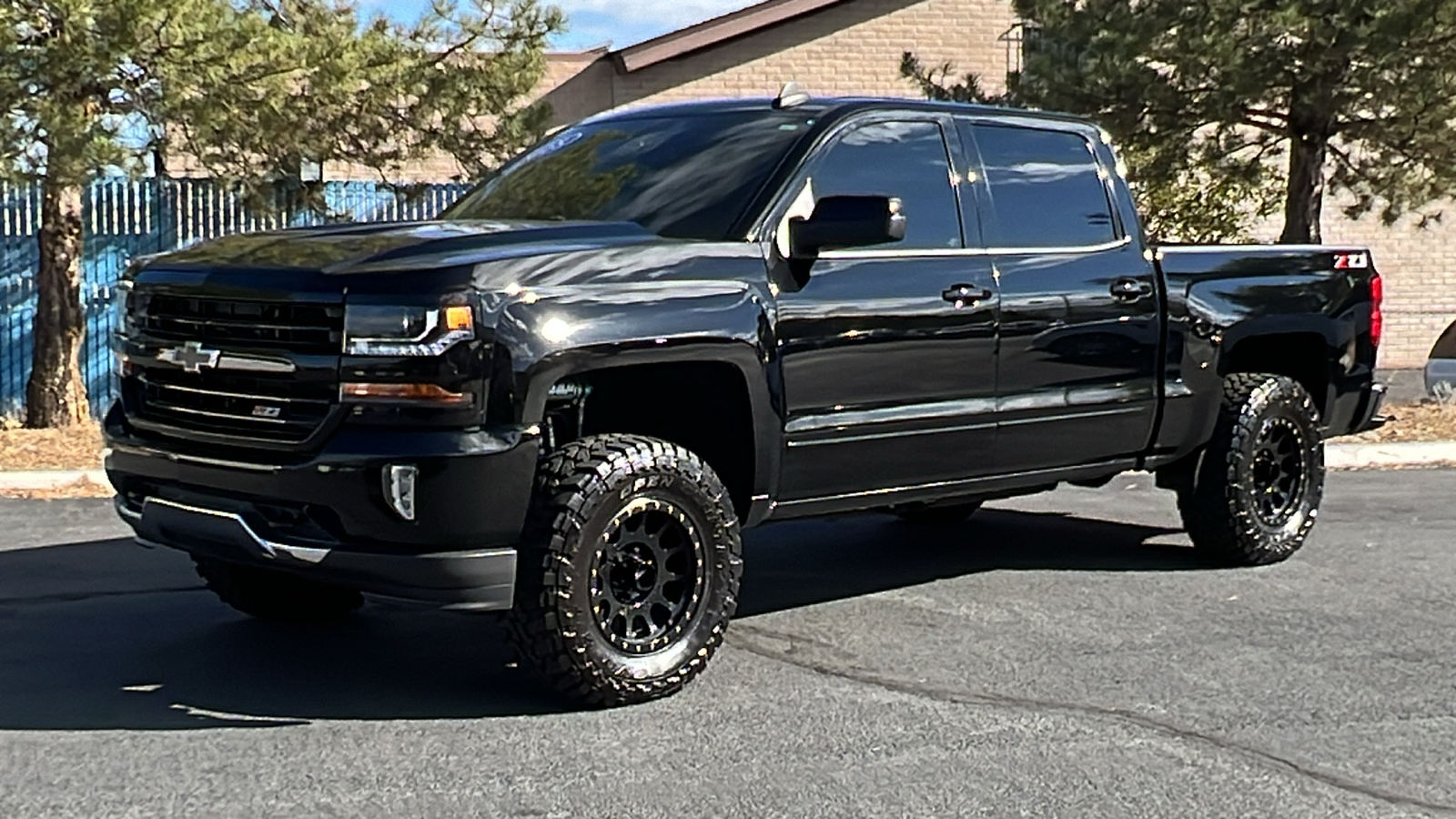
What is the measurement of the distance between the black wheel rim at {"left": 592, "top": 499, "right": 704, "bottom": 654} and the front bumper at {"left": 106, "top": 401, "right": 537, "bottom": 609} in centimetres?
36

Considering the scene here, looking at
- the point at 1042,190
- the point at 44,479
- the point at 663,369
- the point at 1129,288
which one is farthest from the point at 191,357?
the point at 44,479

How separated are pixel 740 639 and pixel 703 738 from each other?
1.32 meters

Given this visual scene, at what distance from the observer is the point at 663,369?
19.0 feet

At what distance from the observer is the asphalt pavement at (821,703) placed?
4.70 m

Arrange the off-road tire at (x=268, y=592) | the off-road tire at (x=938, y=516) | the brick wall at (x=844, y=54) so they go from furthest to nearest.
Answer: the brick wall at (x=844, y=54)
the off-road tire at (x=938, y=516)
the off-road tire at (x=268, y=592)

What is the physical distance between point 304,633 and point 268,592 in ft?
0.67

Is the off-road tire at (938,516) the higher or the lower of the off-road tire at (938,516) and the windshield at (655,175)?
the lower

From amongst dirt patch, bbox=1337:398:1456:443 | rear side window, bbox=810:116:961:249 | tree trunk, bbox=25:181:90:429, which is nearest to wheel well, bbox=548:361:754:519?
rear side window, bbox=810:116:961:249

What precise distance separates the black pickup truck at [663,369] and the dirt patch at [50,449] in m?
5.34

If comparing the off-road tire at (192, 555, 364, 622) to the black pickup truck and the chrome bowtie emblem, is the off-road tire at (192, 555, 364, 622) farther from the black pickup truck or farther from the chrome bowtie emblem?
the chrome bowtie emblem

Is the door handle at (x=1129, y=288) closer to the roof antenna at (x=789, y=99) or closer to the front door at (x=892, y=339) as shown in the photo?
the front door at (x=892, y=339)

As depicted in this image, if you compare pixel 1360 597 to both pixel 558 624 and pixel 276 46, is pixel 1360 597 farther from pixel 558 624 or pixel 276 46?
pixel 276 46

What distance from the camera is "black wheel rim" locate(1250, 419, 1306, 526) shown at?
8.02 m

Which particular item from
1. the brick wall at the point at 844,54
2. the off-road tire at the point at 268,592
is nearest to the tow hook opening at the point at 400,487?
the off-road tire at the point at 268,592
